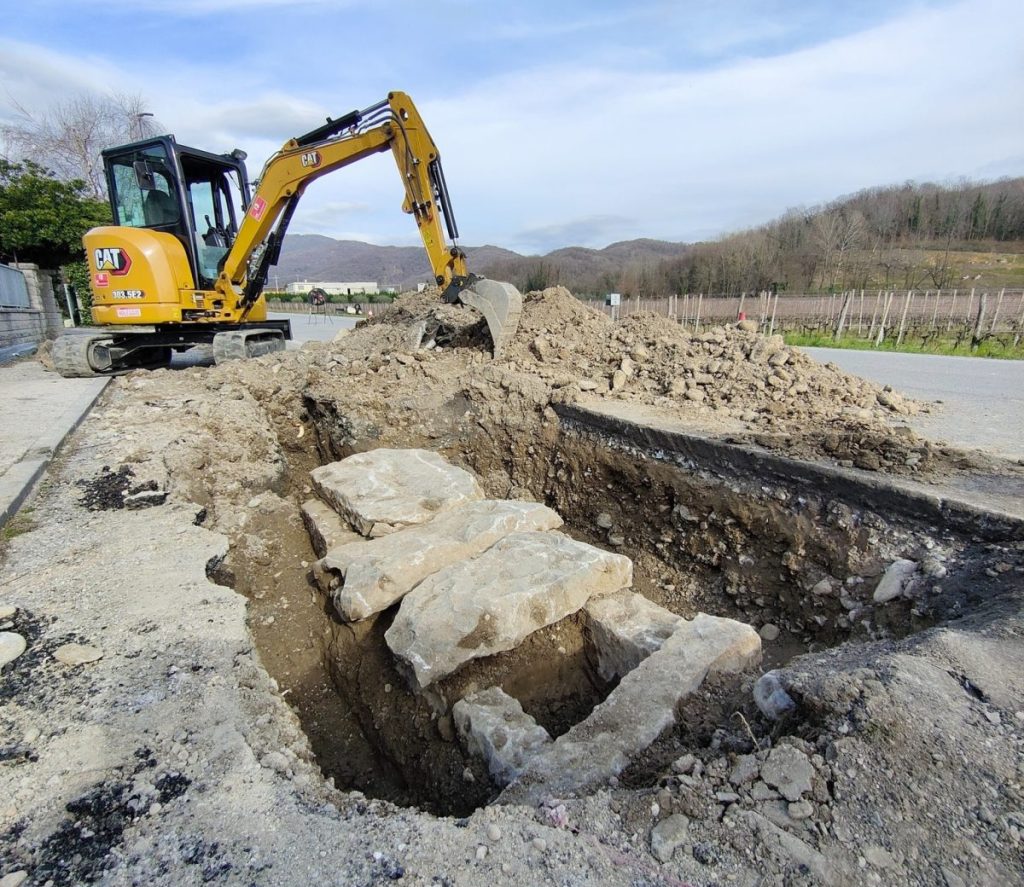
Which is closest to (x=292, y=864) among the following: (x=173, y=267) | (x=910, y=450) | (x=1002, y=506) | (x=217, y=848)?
(x=217, y=848)

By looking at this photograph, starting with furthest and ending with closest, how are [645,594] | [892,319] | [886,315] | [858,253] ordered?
[858,253]
[892,319]
[886,315]
[645,594]

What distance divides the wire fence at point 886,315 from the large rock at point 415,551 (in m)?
9.84

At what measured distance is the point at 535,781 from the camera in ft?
6.86

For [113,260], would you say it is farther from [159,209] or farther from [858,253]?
[858,253]

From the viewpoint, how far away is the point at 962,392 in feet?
22.7

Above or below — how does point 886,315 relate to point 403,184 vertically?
below

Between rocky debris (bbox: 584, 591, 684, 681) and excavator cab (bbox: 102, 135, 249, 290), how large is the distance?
810 cm

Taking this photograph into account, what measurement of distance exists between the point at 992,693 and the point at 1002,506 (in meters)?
1.64

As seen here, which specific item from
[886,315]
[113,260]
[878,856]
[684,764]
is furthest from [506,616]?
[886,315]

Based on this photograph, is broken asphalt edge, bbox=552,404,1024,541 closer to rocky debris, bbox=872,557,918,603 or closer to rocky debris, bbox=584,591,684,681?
rocky debris, bbox=872,557,918,603

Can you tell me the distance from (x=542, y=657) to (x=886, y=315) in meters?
19.0

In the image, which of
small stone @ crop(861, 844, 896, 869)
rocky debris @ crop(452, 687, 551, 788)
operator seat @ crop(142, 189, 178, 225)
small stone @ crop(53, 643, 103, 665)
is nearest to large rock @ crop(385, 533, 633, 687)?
rocky debris @ crop(452, 687, 551, 788)

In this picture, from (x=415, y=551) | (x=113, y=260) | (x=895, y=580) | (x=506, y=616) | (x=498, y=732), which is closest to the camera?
(x=498, y=732)

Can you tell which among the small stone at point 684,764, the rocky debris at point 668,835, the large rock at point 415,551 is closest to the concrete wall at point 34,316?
the large rock at point 415,551
